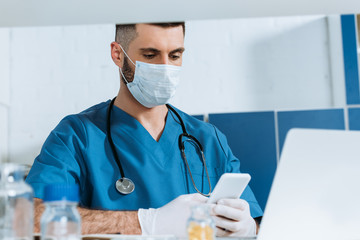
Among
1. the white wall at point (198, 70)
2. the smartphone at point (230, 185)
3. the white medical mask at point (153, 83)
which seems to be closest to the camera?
the smartphone at point (230, 185)

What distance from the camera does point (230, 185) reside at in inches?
30.5

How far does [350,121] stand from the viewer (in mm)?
1395

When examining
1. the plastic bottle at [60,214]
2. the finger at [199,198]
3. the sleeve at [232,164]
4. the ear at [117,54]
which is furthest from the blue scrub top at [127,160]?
the plastic bottle at [60,214]

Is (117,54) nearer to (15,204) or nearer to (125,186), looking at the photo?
(125,186)

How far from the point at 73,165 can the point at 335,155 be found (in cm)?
73

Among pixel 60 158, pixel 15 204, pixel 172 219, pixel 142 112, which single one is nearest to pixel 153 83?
pixel 142 112

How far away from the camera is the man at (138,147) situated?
3.71 ft

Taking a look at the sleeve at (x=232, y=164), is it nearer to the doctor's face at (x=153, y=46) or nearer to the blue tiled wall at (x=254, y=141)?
the blue tiled wall at (x=254, y=141)

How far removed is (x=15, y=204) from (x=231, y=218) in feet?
1.56

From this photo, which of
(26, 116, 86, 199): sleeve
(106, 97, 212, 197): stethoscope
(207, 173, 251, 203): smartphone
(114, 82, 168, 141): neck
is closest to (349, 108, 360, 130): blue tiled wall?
(106, 97, 212, 197): stethoscope

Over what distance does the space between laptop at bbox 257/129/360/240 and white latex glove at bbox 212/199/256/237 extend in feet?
0.75

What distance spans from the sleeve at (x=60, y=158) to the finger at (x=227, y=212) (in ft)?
1.45

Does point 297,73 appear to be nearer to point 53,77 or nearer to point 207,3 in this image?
point 207,3

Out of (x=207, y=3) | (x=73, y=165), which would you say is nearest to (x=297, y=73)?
(x=207, y=3)
